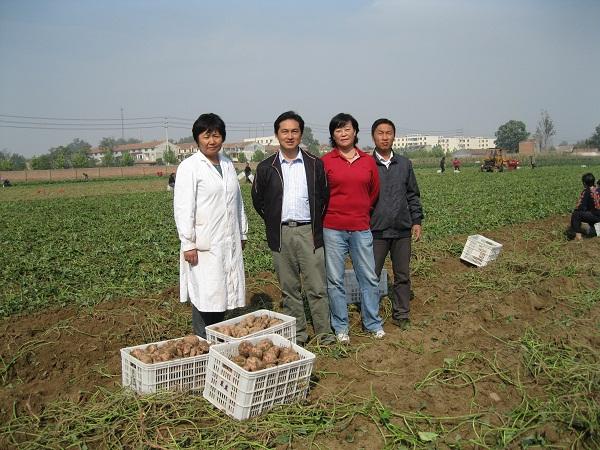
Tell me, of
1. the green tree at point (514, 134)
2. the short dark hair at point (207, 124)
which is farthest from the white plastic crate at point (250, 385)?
the green tree at point (514, 134)

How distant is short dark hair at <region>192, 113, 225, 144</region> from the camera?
4.28m

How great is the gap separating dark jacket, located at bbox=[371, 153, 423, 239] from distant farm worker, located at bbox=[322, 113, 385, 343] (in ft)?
0.50

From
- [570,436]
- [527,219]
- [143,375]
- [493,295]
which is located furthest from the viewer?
[527,219]

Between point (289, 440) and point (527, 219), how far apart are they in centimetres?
1218

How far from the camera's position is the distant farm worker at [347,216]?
482 centimetres

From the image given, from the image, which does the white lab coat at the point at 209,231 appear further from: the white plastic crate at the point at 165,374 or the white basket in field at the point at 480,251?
the white basket in field at the point at 480,251

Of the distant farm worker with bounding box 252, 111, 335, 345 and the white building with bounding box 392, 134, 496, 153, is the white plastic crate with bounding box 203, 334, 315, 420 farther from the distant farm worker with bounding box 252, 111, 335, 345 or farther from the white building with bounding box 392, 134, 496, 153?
the white building with bounding box 392, 134, 496, 153

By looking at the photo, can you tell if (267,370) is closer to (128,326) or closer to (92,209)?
(128,326)

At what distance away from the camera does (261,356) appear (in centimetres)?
379

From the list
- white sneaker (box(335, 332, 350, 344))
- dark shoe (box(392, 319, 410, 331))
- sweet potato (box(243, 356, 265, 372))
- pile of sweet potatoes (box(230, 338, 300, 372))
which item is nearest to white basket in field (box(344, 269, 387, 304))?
dark shoe (box(392, 319, 410, 331))

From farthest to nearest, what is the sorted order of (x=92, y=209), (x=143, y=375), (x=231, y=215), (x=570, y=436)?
(x=92, y=209) → (x=231, y=215) → (x=143, y=375) → (x=570, y=436)

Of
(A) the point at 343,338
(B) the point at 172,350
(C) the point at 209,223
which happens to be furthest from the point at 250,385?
(A) the point at 343,338

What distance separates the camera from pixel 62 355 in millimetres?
5082

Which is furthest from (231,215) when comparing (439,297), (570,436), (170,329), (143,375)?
(439,297)
